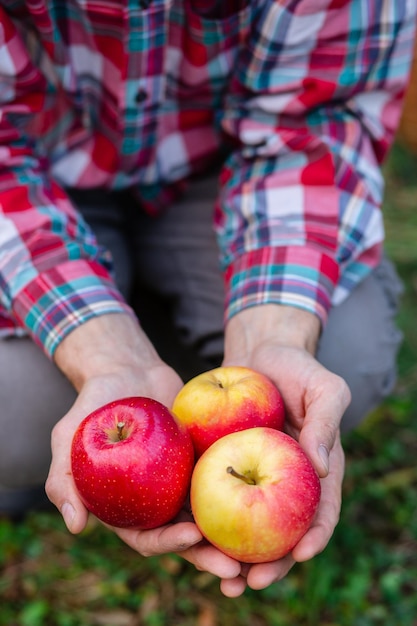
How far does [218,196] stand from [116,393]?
668 millimetres

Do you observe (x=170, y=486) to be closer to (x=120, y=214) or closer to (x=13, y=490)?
(x=13, y=490)

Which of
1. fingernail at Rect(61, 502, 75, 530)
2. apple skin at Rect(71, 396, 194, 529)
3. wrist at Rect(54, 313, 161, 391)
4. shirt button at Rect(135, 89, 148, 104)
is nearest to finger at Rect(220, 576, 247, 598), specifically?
apple skin at Rect(71, 396, 194, 529)

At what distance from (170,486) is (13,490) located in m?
0.69

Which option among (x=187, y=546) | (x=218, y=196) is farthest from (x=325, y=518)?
(x=218, y=196)

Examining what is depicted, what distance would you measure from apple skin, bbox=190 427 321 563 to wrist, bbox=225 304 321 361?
287mm

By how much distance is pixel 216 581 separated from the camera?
1632 millimetres

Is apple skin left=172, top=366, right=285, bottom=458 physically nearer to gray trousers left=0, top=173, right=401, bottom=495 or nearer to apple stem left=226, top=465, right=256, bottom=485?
apple stem left=226, top=465, right=256, bottom=485

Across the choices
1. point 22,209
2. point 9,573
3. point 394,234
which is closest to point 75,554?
point 9,573

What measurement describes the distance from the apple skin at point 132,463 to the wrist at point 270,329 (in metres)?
0.30

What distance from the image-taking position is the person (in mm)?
1293

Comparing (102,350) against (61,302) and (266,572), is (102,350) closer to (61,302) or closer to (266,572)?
(61,302)

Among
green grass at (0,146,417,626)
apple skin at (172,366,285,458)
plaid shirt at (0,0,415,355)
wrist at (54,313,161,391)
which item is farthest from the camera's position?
green grass at (0,146,417,626)

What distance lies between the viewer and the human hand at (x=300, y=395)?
99 centimetres

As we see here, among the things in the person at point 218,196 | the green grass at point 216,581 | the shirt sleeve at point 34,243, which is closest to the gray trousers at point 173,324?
the person at point 218,196
